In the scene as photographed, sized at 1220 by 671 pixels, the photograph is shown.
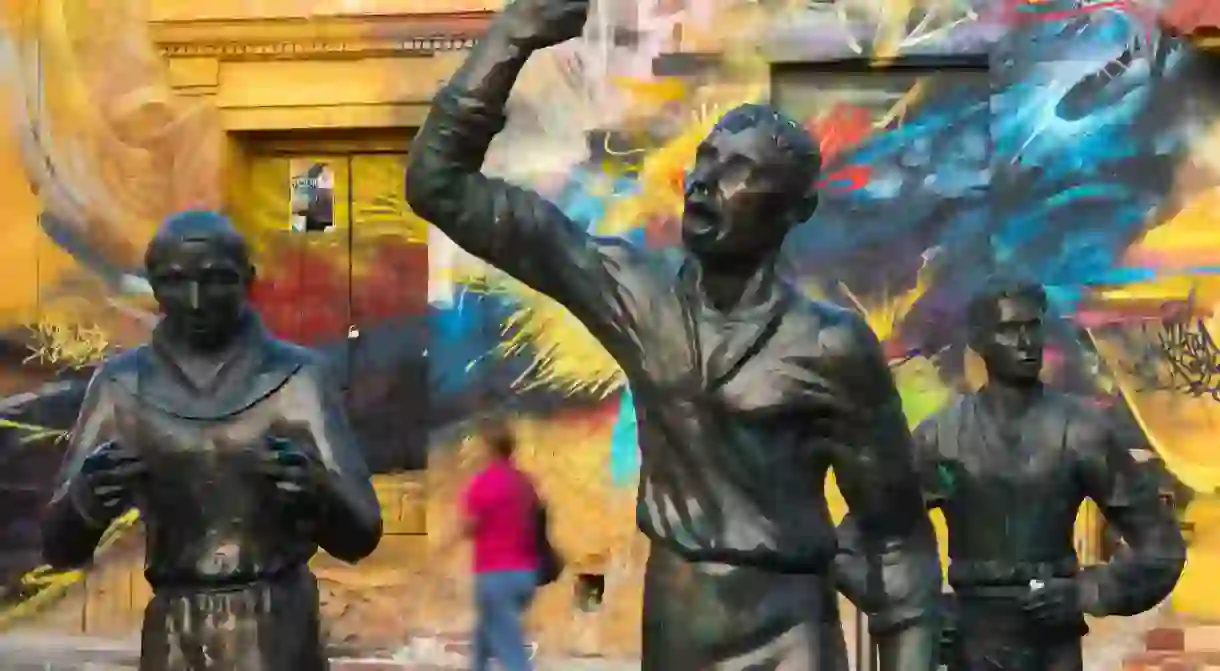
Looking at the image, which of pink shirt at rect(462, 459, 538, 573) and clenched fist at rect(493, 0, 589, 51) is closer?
clenched fist at rect(493, 0, 589, 51)

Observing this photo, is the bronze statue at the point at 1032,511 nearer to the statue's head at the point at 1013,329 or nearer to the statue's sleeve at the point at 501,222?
the statue's head at the point at 1013,329

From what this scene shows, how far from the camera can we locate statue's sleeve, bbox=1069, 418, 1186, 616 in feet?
13.7

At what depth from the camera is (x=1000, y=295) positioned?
14.1ft

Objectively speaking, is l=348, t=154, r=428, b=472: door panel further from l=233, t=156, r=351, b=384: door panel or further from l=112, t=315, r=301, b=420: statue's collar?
l=112, t=315, r=301, b=420: statue's collar

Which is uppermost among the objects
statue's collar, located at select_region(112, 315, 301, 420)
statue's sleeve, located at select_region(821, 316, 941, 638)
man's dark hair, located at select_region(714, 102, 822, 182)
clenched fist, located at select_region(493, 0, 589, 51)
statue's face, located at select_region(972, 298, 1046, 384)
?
clenched fist, located at select_region(493, 0, 589, 51)

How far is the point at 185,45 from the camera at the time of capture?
9.11 m

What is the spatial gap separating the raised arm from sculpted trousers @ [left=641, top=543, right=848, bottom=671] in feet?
1.85

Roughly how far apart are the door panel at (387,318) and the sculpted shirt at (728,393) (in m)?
6.40

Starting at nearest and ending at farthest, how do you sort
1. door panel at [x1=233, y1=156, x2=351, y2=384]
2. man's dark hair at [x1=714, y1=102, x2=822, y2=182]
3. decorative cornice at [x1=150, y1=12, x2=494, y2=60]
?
man's dark hair at [x1=714, y1=102, x2=822, y2=182], decorative cornice at [x1=150, y1=12, x2=494, y2=60], door panel at [x1=233, y1=156, x2=351, y2=384]

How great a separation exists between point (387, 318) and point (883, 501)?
6.81 metres

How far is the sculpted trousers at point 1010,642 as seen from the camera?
4.21 metres

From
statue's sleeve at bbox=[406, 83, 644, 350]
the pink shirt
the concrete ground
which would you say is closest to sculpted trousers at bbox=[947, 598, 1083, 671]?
statue's sleeve at bbox=[406, 83, 644, 350]

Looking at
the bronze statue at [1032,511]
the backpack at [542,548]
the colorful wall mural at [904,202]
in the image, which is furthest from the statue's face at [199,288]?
the colorful wall mural at [904,202]

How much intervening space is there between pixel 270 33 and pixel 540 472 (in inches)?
115
